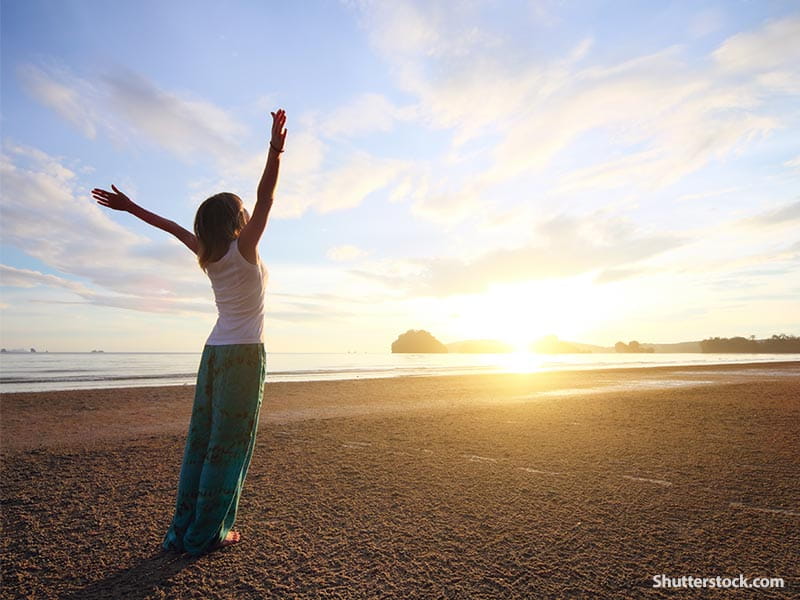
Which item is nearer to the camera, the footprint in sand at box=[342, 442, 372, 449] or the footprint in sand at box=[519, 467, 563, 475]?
the footprint in sand at box=[519, 467, 563, 475]

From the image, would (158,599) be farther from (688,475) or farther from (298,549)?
(688,475)

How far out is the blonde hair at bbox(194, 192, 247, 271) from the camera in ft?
9.40

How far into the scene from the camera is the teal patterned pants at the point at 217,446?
2.99 meters

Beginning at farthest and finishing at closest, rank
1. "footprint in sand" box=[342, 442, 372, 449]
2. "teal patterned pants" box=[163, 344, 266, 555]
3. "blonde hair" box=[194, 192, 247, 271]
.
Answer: "footprint in sand" box=[342, 442, 372, 449]
"teal patterned pants" box=[163, 344, 266, 555]
"blonde hair" box=[194, 192, 247, 271]

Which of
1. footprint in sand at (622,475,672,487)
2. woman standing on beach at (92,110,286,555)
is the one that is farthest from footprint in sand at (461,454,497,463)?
woman standing on beach at (92,110,286,555)

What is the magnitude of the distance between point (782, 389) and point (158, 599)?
57.1 feet

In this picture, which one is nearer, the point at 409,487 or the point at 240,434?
the point at 240,434

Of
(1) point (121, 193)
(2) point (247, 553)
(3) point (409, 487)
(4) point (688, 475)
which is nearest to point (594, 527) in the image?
(3) point (409, 487)

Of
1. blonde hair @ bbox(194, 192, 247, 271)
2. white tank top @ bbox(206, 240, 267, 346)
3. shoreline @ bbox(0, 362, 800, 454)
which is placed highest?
blonde hair @ bbox(194, 192, 247, 271)

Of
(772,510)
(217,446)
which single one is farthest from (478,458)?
(217,446)

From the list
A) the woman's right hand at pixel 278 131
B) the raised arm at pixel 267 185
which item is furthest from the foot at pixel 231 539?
the woman's right hand at pixel 278 131

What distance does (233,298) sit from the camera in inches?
117

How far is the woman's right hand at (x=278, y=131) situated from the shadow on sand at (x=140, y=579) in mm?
2624

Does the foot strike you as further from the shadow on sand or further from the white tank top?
the white tank top
